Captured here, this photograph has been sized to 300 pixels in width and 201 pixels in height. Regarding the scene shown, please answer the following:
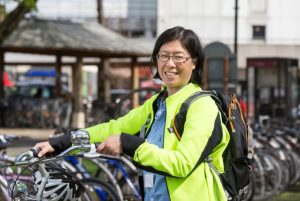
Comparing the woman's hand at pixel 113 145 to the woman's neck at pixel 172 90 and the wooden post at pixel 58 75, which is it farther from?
the wooden post at pixel 58 75

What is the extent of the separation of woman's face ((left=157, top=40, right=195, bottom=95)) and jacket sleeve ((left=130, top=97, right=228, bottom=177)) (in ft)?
0.64

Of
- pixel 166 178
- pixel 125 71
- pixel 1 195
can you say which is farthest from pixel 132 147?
pixel 125 71

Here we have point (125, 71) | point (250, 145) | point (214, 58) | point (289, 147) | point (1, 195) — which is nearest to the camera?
point (250, 145)

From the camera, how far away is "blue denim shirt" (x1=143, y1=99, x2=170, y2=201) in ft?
9.98

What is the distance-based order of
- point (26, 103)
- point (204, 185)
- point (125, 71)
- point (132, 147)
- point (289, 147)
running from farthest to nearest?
1. point (125, 71)
2. point (26, 103)
3. point (289, 147)
4. point (204, 185)
5. point (132, 147)

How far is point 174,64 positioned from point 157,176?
0.47 meters

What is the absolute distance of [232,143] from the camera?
314cm

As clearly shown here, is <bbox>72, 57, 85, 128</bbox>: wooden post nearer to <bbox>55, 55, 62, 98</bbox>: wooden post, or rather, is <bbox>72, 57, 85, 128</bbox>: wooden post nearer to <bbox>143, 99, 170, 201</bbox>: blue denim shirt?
<bbox>55, 55, 62, 98</bbox>: wooden post

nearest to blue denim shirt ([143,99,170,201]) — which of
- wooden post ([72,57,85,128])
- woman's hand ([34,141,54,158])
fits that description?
woman's hand ([34,141,54,158])

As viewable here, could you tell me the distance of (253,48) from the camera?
45719 millimetres

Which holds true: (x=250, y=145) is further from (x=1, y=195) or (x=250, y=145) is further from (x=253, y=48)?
(x=253, y=48)

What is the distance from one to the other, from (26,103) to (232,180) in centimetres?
2263

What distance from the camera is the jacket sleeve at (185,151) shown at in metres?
2.81

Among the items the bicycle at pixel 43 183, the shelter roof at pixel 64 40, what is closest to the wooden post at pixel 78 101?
the shelter roof at pixel 64 40
